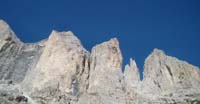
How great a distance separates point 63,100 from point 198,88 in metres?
63.8

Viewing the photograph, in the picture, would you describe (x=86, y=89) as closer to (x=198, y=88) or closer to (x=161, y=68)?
(x=198, y=88)

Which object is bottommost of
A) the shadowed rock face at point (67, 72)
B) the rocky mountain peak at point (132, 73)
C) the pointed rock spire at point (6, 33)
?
the shadowed rock face at point (67, 72)

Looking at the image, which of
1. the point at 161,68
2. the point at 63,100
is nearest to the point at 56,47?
the point at 63,100

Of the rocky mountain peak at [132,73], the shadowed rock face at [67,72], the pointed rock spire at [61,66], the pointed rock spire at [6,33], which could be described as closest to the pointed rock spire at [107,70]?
the shadowed rock face at [67,72]

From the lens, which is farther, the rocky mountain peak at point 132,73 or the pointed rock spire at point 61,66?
the rocky mountain peak at point 132,73

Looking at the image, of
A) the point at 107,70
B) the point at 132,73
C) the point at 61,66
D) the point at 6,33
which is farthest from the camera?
the point at 132,73

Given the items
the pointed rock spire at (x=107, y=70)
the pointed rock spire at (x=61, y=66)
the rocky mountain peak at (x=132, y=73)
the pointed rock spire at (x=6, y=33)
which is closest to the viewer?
the pointed rock spire at (x=61, y=66)

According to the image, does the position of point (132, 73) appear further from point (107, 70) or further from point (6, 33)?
point (6, 33)

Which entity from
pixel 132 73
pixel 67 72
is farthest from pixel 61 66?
pixel 132 73

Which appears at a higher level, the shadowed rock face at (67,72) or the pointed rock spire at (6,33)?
the pointed rock spire at (6,33)

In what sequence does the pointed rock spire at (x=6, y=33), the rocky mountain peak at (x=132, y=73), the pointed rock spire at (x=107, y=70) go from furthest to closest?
the rocky mountain peak at (x=132, y=73) < the pointed rock spire at (x=6, y=33) < the pointed rock spire at (x=107, y=70)

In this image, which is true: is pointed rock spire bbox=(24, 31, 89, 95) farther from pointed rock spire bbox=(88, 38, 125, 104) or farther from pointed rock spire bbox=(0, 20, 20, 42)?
pointed rock spire bbox=(0, 20, 20, 42)

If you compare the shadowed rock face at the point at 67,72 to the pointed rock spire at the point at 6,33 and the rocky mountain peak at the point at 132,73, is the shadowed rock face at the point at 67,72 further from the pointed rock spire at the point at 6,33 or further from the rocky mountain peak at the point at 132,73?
the rocky mountain peak at the point at 132,73

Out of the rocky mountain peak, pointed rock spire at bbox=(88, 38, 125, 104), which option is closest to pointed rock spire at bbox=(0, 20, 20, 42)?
pointed rock spire at bbox=(88, 38, 125, 104)
